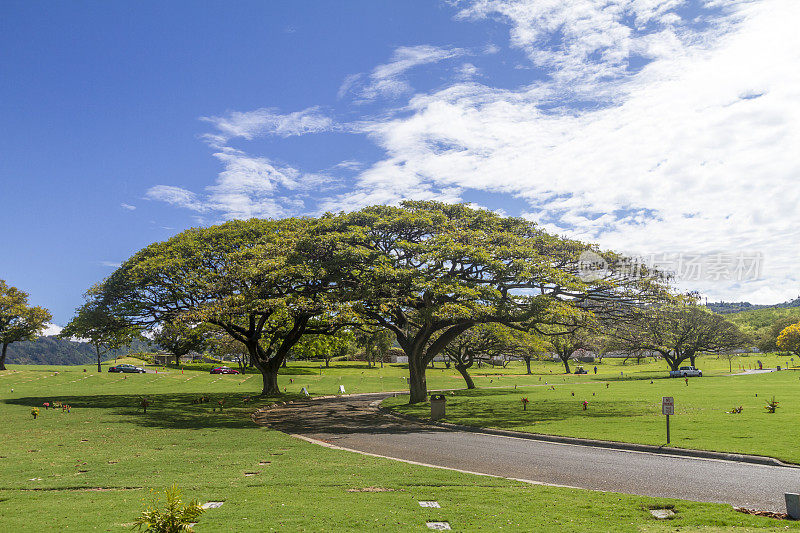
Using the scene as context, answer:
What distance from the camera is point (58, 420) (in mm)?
25172

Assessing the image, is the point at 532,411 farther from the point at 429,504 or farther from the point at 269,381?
the point at 269,381

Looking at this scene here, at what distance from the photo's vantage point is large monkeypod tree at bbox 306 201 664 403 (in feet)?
87.6

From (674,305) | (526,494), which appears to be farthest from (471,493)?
(674,305)

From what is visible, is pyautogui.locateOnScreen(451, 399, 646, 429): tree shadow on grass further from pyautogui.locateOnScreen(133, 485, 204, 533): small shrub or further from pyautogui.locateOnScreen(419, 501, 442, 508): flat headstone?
pyautogui.locateOnScreen(133, 485, 204, 533): small shrub

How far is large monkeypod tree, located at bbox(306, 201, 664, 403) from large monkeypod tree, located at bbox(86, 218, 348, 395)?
84.0 inches

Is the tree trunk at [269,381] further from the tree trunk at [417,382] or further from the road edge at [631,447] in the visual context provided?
the road edge at [631,447]

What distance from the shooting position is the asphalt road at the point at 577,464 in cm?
1158

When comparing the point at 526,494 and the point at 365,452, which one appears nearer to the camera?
the point at 526,494

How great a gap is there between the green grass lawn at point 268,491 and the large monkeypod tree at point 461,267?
10.2 metres

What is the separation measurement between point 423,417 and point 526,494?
55.3 ft

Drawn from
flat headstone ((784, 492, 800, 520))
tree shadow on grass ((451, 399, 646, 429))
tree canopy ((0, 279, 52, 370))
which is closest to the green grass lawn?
flat headstone ((784, 492, 800, 520))

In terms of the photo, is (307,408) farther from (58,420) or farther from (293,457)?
(293,457)

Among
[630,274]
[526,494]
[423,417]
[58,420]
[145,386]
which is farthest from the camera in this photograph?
[145,386]

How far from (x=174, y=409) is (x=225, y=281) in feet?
28.4
